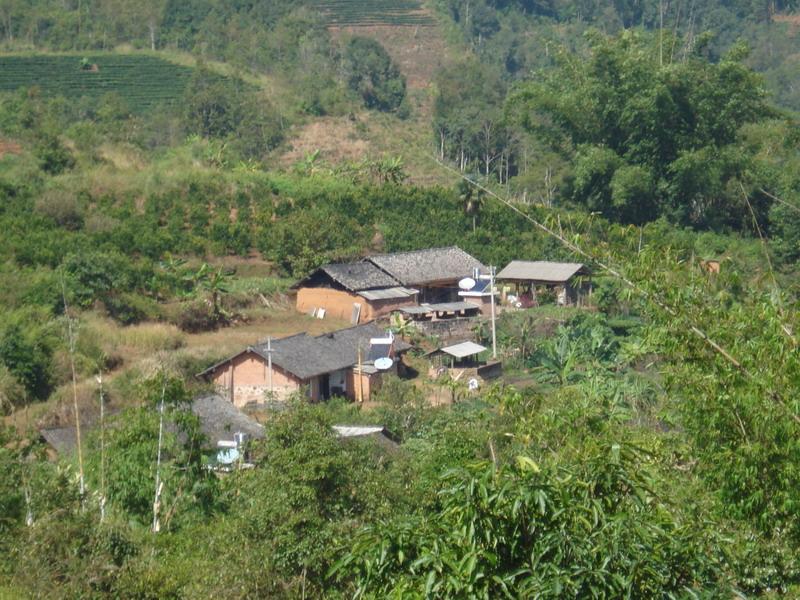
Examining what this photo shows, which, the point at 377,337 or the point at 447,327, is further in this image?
the point at 447,327

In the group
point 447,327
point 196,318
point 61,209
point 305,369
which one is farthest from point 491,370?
point 61,209

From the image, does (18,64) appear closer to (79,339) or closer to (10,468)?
(79,339)

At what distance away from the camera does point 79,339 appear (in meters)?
18.0

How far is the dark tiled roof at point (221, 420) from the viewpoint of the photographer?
13.9 meters

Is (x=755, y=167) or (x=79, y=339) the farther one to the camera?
(x=755, y=167)

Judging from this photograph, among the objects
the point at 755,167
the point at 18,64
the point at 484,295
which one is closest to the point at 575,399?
the point at 484,295

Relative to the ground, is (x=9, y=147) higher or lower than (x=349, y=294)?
higher

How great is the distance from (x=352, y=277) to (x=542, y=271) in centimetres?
414

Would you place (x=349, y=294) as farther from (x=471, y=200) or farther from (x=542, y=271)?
(x=471, y=200)

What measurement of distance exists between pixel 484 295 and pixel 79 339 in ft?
27.6

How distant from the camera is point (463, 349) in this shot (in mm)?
19938

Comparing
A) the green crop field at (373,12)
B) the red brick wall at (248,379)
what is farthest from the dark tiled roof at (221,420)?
the green crop field at (373,12)

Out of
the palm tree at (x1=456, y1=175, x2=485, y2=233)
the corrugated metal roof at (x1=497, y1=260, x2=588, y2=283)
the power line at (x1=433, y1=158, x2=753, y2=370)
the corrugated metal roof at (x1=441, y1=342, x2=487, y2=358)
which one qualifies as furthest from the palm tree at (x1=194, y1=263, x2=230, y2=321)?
the power line at (x1=433, y1=158, x2=753, y2=370)

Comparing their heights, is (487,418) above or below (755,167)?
above
